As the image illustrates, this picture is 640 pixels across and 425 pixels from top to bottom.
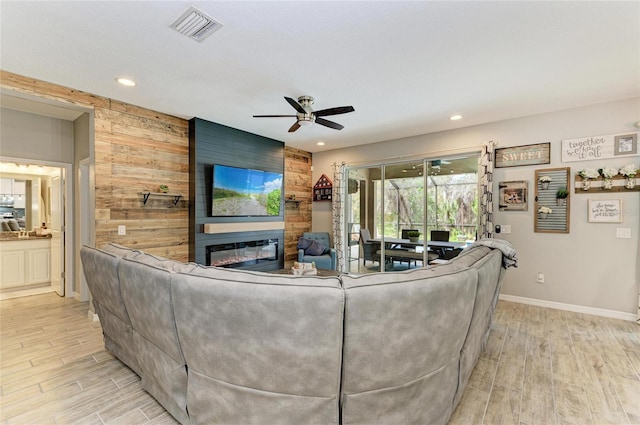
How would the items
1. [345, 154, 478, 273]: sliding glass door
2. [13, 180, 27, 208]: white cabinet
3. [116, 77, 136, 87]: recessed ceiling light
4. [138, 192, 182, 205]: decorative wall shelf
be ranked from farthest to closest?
[13, 180, 27, 208]: white cabinet, [345, 154, 478, 273]: sliding glass door, [138, 192, 182, 205]: decorative wall shelf, [116, 77, 136, 87]: recessed ceiling light

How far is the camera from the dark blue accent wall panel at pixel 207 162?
14.5ft

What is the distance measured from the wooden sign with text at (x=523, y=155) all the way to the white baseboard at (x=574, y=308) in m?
1.96

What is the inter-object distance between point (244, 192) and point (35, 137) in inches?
114

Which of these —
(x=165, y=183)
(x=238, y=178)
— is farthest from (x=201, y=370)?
(x=238, y=178)

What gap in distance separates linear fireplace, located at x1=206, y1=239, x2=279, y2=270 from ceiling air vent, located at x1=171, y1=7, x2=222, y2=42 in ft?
10.1

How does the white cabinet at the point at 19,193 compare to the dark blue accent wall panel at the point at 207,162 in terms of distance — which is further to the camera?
the white cabinet at the point at 19,193

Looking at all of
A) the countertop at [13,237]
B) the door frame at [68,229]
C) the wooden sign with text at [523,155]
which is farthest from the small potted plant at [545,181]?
the countertop at [13,237]

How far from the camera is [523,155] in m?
4.22

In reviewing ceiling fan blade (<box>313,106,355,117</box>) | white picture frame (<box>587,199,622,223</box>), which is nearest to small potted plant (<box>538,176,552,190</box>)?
white picture frame (<box>587,199,622,223</box>)

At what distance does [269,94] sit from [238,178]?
183 cm

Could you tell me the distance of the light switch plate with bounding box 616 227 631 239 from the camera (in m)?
3.59

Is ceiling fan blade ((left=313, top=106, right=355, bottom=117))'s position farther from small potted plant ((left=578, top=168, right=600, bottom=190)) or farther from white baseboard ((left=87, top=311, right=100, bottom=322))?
white baseboard ((left=87, top=311, right=100, bottom=322))

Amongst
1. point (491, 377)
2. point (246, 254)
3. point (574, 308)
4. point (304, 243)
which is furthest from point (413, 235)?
point (491, 377)

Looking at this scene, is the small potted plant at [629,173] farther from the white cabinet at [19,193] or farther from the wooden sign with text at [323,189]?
the white cabinet at [19,193]
